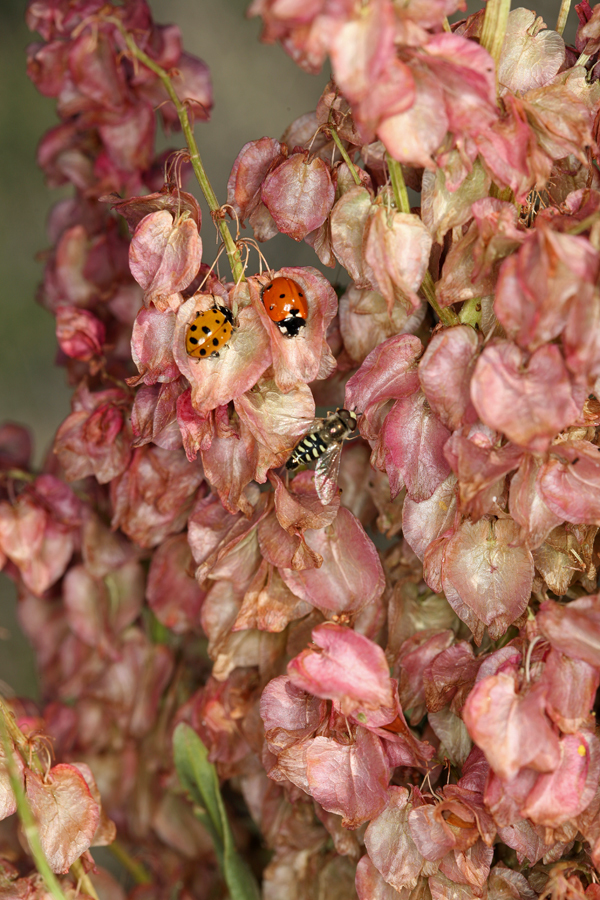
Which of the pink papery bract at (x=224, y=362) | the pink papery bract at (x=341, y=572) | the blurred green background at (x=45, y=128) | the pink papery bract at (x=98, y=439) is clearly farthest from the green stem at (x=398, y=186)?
the blurred green background at (x=45, y=128)

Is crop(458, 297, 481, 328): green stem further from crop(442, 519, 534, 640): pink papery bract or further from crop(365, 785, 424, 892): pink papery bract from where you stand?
crop(365, 785, 424, 892): pink papery bract

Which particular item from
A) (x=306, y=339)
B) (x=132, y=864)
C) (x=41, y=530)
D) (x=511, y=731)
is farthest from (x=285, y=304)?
(x=132, y=864)

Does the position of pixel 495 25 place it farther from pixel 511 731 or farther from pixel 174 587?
pixel 174 587

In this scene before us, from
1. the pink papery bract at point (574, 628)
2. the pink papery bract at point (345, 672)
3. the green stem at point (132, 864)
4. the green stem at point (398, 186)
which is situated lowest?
the green stem at point (132, 864)

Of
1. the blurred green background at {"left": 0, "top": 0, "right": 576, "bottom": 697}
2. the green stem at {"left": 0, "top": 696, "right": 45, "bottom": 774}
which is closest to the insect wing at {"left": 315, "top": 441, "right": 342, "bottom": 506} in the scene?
the green stem at {"left": 0, "top": 696, "right": 45, "bottom": 774}

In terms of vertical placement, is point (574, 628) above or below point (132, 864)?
above

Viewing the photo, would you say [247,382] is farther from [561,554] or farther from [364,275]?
[561,554]

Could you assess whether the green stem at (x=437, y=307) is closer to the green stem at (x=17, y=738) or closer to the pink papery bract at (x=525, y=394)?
the pink papery bract at (x=525, y=394)
